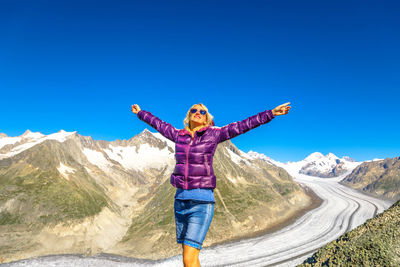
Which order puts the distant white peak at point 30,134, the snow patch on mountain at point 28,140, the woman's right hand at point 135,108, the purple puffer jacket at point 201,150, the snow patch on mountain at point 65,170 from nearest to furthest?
the purple puffer jacket at point 201,150 < the woman's right hand at point 135,108 < the snow patch on mountain at point 65,170 < the snow patch on mountain at point 28,140 < the distant white peak at point 30,134

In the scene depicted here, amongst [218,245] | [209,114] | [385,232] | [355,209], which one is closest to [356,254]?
[385,232]

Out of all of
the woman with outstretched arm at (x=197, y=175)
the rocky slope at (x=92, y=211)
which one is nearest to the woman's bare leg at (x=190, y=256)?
the woman with outstretched arm at (x=197, y=175)

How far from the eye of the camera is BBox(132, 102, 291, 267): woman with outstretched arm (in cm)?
453

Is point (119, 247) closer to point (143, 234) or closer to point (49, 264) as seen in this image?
point (143, 234)

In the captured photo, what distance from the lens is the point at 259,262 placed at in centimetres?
5438

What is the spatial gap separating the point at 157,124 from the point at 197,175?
1828 mm

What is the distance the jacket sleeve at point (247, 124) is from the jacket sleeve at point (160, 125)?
1138mm

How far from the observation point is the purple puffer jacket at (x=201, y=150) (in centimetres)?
475

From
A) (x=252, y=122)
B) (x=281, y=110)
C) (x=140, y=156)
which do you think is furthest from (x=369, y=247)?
(x=140, y=156)

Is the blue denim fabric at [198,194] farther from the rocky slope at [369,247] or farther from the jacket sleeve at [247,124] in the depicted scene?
the rocky slope at [369,247]

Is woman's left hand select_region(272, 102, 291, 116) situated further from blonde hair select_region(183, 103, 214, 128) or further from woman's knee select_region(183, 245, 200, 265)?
woman's knee select_region(183, 245, 200, 265)

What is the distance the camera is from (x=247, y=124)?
4887 mm

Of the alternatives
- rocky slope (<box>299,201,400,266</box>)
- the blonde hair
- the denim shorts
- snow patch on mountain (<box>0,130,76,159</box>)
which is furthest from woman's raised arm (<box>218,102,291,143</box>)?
snow patch on mountain (<box>0,130,76,159</box>)

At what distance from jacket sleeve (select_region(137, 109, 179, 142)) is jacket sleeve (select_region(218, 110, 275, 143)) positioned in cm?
114
